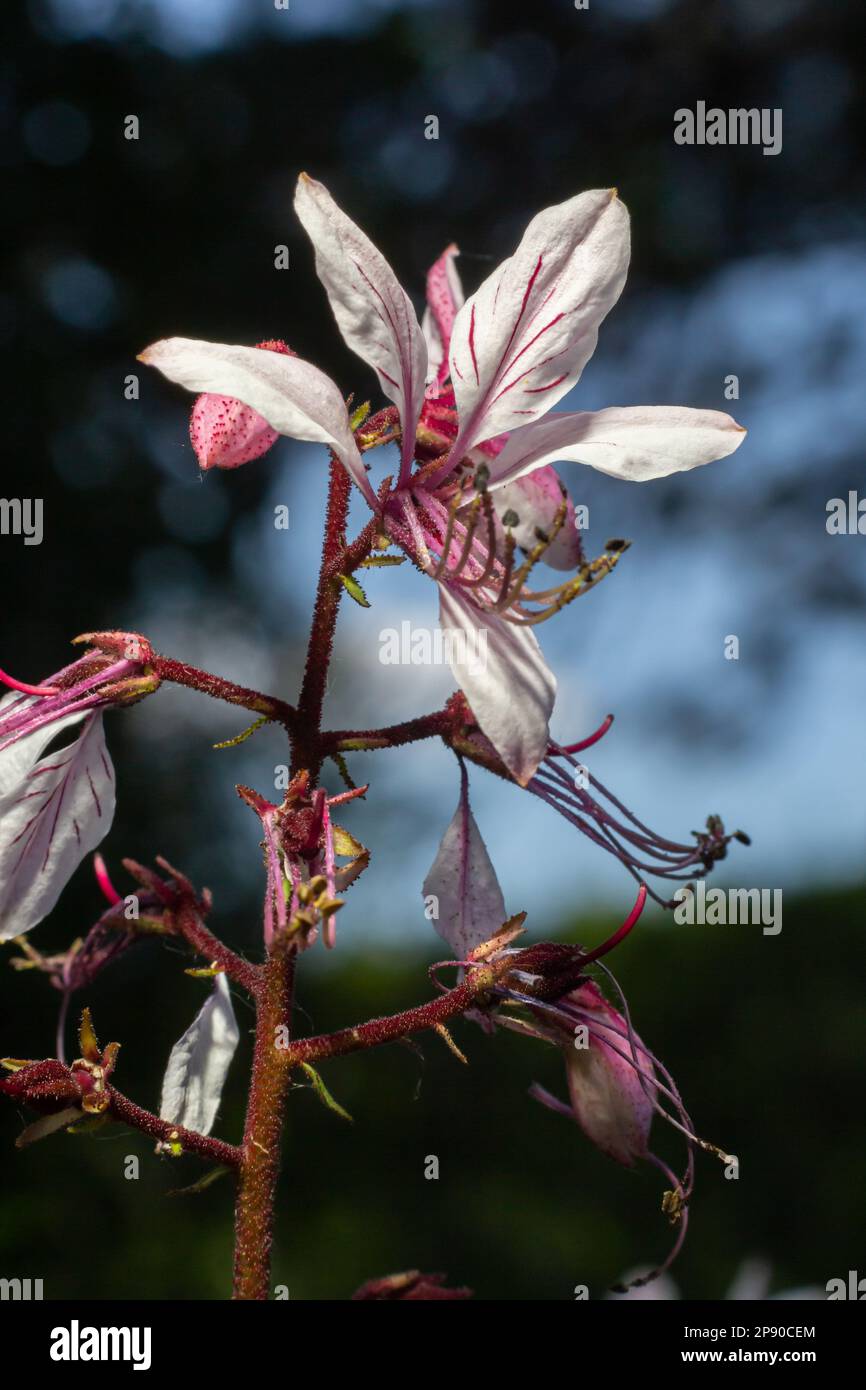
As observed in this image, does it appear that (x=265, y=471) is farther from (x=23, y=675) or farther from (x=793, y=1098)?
(x=793, y=1098)

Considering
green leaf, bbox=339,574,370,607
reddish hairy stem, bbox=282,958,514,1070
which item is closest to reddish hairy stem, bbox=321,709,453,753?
green leaf, bbox=339,574,370,607

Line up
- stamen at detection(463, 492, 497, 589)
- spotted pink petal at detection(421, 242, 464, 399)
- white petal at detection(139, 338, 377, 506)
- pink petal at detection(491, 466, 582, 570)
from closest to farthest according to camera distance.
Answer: white petal at detection(139, 338, 377, 506) < stamen at detection(463, 492, 497, 589) < pink petal at detection(491, 466, 582, 570) < spotted pink petal at detection(421, 242, 464, 399)

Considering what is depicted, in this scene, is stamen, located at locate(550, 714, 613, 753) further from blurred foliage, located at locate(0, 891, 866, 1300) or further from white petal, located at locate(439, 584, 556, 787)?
blurred foliage, located at locate(0, 891, 866, 1300)

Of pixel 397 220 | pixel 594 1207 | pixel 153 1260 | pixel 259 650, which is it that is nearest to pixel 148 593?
pixel 259 650

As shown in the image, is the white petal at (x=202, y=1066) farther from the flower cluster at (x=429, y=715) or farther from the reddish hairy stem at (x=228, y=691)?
the reddish hairy stem at (x=228, y=691)

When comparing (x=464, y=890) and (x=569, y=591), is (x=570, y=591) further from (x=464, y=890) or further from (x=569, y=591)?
(x=464, y=890)
